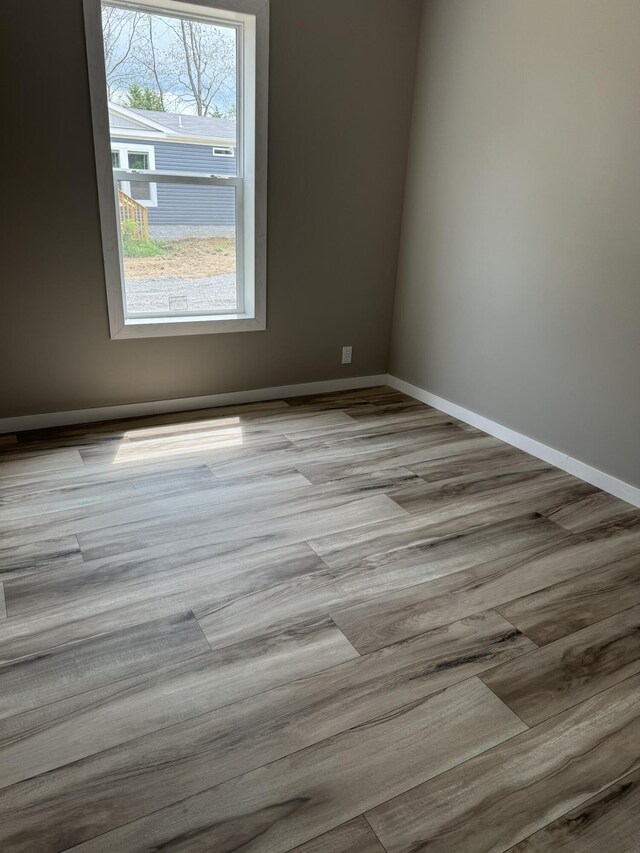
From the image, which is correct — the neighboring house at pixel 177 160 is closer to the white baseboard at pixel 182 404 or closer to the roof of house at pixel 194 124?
the roof of house at pixel 194 124

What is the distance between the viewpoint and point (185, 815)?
1254 millimetres

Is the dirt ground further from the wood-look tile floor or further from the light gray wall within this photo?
the light gray wall

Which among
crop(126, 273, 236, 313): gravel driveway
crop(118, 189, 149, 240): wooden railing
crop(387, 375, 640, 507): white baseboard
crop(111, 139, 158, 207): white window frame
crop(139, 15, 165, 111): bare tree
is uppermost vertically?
crop(139, 15, 165, 111): bare tree

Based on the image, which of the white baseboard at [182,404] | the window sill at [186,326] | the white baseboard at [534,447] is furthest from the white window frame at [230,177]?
the white baseboard at [534,447]

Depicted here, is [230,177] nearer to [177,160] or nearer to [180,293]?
[177,160]

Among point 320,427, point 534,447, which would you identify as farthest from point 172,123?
point 534,447

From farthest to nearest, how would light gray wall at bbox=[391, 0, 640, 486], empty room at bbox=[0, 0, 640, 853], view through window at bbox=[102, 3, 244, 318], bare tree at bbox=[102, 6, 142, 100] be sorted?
view through window at bbox=[102, 3, 244, 318] < bare tree at bbox=[102, 6, 142, 100] < light gray wall at bbox=[391, 0, 640, 486] < empty room at bbox=[0, 0, 640, 853]

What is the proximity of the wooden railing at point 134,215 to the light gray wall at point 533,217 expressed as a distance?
64.4 inches

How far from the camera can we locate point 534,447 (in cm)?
310

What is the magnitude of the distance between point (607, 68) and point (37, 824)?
126 inches

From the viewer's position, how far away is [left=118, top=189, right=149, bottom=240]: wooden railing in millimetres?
3109

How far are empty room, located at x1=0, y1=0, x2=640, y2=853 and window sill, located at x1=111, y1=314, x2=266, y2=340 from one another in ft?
0.06

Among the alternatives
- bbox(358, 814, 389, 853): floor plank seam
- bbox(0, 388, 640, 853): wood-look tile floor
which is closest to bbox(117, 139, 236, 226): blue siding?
bbox(0, 388, 640, 853): wood-look tile floor

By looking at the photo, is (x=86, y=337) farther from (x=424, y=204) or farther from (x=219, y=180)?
(x=424, y=204)
